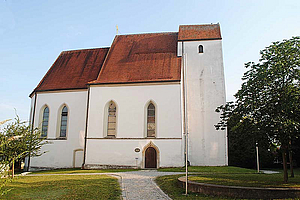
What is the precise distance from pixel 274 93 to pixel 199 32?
56.0 ft

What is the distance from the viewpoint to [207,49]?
25.5 metres

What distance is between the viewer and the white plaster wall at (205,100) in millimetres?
23266

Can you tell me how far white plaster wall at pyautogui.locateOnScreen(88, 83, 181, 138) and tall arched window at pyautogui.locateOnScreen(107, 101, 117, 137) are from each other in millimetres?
486

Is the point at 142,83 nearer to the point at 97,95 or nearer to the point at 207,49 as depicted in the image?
the point at 97,95

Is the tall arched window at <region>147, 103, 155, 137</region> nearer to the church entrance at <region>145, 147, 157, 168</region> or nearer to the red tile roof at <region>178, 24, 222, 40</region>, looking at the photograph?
the church entrance at <region>145, 147, 157, 168</region>

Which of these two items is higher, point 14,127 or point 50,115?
point 50,115

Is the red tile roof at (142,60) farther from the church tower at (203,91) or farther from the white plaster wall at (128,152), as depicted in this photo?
the white plaster wall at (128,152)

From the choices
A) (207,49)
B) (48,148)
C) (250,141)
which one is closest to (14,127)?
(48,148)

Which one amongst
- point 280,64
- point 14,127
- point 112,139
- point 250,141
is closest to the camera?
point 280,64

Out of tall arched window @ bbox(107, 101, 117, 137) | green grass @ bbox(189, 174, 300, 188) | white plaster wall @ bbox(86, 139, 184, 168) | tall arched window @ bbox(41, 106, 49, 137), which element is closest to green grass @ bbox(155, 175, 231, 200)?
green grass @ bbox(189, 174, 300, 188)

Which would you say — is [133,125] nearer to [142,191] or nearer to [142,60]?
[142,60]

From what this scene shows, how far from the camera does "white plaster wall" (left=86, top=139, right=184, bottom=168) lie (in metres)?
20.8

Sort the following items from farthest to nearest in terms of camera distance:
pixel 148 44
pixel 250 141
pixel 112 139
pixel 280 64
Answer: pixel 148 44 < pixel 112 139 < pixel 250 141 < pixel 280 64

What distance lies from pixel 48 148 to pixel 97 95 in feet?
22.3
